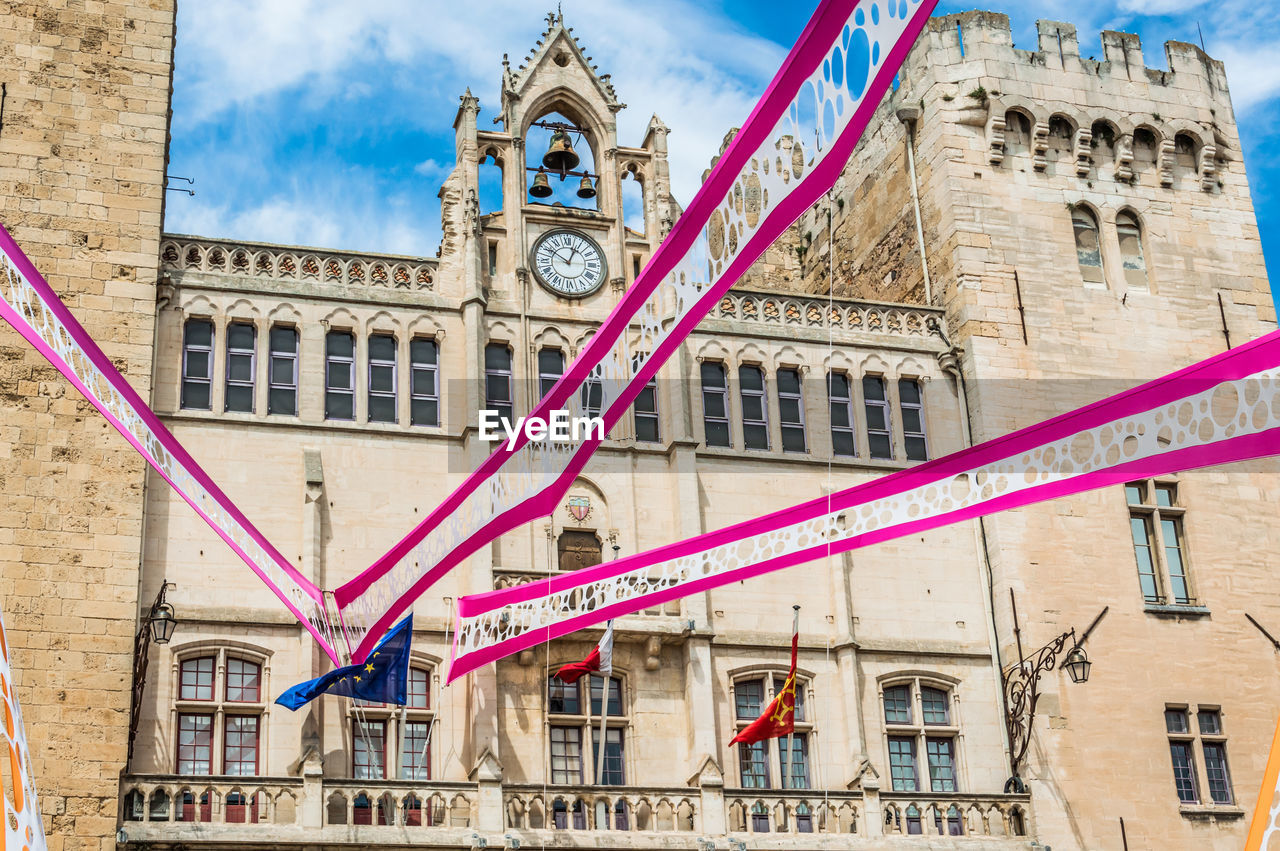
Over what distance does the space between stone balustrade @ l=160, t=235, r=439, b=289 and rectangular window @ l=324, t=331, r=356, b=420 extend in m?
0.97

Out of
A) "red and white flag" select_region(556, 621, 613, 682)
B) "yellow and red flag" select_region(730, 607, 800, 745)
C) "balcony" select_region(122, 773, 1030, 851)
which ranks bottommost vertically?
"balcony" select_region(122, 773, 1030, 851)

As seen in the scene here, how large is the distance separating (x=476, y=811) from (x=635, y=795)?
2223mm

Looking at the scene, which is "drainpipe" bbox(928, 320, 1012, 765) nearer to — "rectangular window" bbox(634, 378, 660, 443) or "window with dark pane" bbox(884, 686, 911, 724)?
"window with dark pane" bbox(884, 686, 911, 724)

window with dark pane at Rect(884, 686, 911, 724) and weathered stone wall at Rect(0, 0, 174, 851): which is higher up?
weathered stone wall at Rect(0, 0, 174, 851)

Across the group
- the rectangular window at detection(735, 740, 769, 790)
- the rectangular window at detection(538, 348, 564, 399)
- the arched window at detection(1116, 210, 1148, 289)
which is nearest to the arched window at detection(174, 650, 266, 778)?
the rectangular window at detection(538, 348, 564, 399)

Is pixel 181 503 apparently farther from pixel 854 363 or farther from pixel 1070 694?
pixel 1070 694

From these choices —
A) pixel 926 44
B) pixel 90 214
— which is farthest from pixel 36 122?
pixel 926 44

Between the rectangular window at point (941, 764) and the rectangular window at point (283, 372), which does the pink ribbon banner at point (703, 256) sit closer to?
the rectangular window at point (283, 372)

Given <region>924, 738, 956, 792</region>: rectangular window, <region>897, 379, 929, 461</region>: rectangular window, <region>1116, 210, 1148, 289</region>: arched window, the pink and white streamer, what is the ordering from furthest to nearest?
<region>1116, 210, 1148, 289</region>: arched window → <region>897, 379, 929, 461</region>: rectangular window → <region>924, 738, 956, 792</region>: rectangular window → the pink and white streamer

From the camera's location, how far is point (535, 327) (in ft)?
84.1

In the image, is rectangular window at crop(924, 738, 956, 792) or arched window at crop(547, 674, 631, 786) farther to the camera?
rectangular window at crop(924, 738, 956, 792)

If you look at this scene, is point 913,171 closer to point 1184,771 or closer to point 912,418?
point 912,418

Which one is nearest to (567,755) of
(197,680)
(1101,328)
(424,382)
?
(197,680)

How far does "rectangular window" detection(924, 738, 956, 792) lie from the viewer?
24766mm
